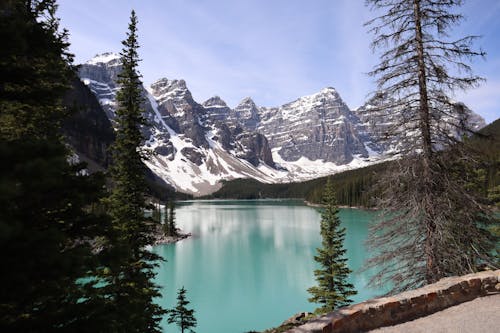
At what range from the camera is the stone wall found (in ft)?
20.6

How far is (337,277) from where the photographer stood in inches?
792

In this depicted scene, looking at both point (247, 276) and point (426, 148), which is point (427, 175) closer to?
point (426, 148)

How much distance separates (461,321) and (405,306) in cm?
120

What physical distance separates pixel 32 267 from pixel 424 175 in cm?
997

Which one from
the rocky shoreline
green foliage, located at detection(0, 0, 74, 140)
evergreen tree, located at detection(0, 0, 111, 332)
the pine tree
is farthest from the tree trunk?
the rocky shoreline

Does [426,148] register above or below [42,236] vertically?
above

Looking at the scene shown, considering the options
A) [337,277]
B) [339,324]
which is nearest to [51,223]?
[339,324]

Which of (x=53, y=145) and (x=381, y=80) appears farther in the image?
(x=381, y=80)

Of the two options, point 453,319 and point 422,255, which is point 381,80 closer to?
point 422,255

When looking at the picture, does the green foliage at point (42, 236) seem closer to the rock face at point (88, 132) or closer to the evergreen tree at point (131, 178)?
the evergreen tree at point (131, 178)

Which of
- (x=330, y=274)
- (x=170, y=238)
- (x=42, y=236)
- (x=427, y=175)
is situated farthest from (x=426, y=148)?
(x=170, y=238)

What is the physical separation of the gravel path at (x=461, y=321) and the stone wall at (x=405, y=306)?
0.16 m

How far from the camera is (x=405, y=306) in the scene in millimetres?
7172

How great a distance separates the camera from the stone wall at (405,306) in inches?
247
